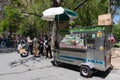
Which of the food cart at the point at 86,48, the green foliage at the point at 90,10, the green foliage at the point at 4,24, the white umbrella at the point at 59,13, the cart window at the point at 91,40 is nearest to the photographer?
the food cart at the point at 86,48

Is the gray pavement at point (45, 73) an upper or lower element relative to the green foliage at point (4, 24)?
lower

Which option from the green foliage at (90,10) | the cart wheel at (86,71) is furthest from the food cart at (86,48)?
the green foliage at (90,10)

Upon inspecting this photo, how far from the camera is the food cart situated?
901cm

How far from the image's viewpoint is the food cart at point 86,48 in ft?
29.6

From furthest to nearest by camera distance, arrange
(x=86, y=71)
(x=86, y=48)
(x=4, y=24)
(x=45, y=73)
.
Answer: (x=4, y=24), (x=45, y=73), (x=86, y=48), (x=86, y=71)

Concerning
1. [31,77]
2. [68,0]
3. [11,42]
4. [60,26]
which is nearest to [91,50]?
[31,77]

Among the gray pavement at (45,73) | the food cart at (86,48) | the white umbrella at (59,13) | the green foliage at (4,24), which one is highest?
the green foliage at (4,24)

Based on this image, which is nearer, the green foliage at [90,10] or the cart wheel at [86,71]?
the cart wheel at [86,71]

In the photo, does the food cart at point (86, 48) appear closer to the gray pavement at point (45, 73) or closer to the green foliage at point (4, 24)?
the gray pavement at point (45, 73)

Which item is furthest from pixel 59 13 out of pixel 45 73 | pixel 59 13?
pixel 45 73

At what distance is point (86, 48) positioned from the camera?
954 cm

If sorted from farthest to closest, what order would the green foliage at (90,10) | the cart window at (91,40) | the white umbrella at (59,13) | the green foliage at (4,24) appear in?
the green foliage at (4,24) < the green foliage at (90,10) < the white umbrella at (59,13) < the cart window at (91,40)

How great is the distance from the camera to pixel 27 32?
29172mm

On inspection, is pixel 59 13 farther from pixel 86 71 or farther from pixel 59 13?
pixel 86 71
